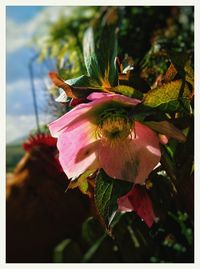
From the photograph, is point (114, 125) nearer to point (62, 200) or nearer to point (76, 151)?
point (76, 151)

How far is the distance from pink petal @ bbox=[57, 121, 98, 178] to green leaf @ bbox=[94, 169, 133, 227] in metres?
0.02

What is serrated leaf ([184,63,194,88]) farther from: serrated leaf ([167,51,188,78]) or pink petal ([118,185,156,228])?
pink petal ([118,185,156,228])

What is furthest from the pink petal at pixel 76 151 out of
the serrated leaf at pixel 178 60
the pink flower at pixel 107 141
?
the serrated leaf at pixel 178 60

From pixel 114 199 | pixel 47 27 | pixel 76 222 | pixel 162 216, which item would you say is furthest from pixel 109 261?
pixel 47 27

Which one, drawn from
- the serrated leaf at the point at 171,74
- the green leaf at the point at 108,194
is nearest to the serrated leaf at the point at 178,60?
the serrated leaf at the point at 171,74

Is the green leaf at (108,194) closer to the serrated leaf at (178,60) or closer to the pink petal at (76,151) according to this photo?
the pink petal at (76,151)

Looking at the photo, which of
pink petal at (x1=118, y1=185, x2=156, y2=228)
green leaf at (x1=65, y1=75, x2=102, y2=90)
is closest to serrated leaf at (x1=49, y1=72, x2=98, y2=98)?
green leaf at (x1=65, y1=75, x2=102, y2=90)

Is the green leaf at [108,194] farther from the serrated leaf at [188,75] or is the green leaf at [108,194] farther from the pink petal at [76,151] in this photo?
the serrated leaf at [188,75]

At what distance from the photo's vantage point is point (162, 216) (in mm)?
505

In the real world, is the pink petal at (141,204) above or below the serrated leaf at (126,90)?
Result: below

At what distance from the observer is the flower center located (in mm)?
397

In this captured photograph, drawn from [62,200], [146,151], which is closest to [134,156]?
[146,151]

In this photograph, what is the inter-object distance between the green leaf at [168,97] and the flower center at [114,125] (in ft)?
0.08

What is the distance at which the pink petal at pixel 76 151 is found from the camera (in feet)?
1.31
